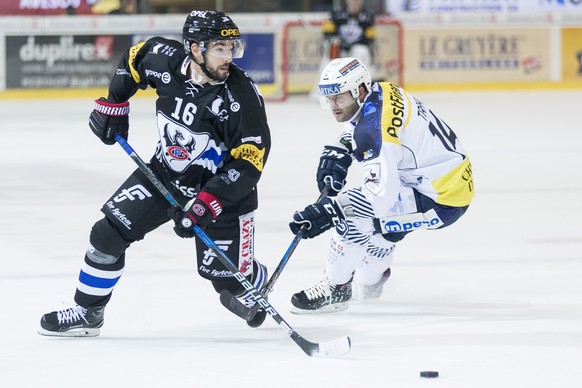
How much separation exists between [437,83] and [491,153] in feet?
13.0

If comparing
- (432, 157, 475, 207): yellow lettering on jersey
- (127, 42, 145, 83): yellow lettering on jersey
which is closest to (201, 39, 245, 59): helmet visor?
(127, 42, 145, 83): yellow lettering on jersey

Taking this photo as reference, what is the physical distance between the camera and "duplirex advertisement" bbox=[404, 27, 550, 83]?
38.2 feet

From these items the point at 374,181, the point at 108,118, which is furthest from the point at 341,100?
the point at 108,118

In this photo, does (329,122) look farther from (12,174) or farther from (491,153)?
(12,174)

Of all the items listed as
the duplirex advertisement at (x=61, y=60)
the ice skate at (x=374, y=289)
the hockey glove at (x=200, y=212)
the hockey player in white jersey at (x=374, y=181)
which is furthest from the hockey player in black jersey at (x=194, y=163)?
the duplirex advertisement at (x=61, y=60)

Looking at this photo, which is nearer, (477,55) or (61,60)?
(61,60)

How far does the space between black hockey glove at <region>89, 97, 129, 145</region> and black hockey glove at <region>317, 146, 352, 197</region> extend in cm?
70

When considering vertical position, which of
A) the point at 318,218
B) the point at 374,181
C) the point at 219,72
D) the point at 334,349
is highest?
the point at 219,72

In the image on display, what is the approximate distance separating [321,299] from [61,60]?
298 inches

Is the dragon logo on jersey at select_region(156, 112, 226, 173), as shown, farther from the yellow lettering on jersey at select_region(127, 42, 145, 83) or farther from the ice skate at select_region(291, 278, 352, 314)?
the ice skate at select_region(291, 278, 352, 314)

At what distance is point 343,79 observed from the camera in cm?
A: 379

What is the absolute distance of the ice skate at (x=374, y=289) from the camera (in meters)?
4.23

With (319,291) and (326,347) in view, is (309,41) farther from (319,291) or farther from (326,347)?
(326,347)

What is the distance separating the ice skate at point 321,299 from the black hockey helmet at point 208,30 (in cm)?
89
